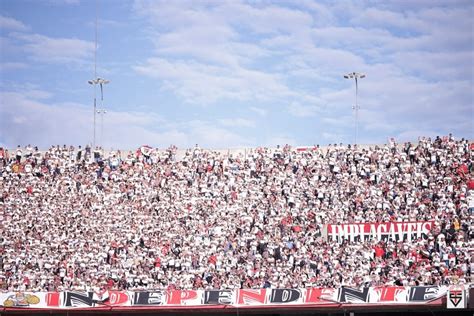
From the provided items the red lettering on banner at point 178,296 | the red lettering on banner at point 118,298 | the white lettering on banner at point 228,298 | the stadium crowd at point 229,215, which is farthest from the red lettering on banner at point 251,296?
the red lettering on banner at point 118,298

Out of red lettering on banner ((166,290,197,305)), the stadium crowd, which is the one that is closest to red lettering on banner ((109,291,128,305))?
red lettering on banner ((166,290,197,305))

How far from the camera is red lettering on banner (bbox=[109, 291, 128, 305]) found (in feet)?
118

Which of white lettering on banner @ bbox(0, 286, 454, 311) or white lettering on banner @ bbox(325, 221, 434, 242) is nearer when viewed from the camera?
white lettering on banner @ bbox(0, 286, 454, 311)

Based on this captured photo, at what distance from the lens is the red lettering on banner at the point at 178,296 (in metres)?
35.6

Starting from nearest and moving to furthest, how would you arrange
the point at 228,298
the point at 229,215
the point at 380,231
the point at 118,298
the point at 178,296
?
the point at 228,298, the point at 178,296, the point at 118,298, the point at 380,231, the point at 229,215

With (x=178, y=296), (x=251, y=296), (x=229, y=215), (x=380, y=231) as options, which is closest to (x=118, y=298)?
(x=178, y=296)

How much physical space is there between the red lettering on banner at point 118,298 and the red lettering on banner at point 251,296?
4919 millimetres

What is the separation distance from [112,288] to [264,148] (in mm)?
14676

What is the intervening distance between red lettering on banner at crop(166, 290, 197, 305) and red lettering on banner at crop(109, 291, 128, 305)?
1869 millimetres

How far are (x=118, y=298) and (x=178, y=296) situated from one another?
2.61 metres

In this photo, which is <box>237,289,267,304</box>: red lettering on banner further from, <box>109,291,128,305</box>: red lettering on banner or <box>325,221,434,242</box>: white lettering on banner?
<box>325,221,434,242</box>: white lettering on banner

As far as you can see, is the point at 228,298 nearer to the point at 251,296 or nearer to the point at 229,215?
the point at 251,296

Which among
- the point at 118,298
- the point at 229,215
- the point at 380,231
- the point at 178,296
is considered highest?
the point at 229,215

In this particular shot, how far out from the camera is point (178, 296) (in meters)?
35.7
